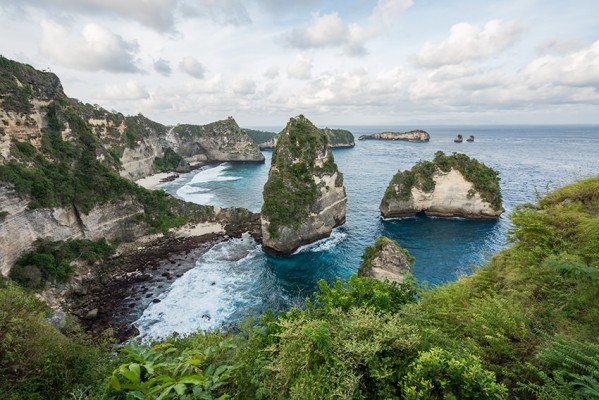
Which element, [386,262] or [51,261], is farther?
[51,261]

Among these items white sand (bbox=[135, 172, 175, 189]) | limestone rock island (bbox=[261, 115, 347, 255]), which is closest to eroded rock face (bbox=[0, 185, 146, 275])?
limestone rock island (bbox=[261, 115, 347, 255])

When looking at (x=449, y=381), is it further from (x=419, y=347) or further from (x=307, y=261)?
(x=307, y=261)

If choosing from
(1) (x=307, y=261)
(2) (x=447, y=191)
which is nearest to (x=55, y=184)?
(1) (x=307, y=261)

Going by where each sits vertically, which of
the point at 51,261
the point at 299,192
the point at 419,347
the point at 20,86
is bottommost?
the point at 51,261

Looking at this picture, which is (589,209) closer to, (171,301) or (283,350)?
(283,350)

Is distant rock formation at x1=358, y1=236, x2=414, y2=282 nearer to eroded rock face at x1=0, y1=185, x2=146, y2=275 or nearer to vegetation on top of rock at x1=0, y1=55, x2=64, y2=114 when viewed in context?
eroded rock face at x1=0, y1=185, x2=146, y2=275

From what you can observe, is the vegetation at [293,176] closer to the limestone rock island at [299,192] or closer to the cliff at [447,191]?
the limestone rock island at [299,192]

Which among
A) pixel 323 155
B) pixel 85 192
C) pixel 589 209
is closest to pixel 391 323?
pixel 589 209
